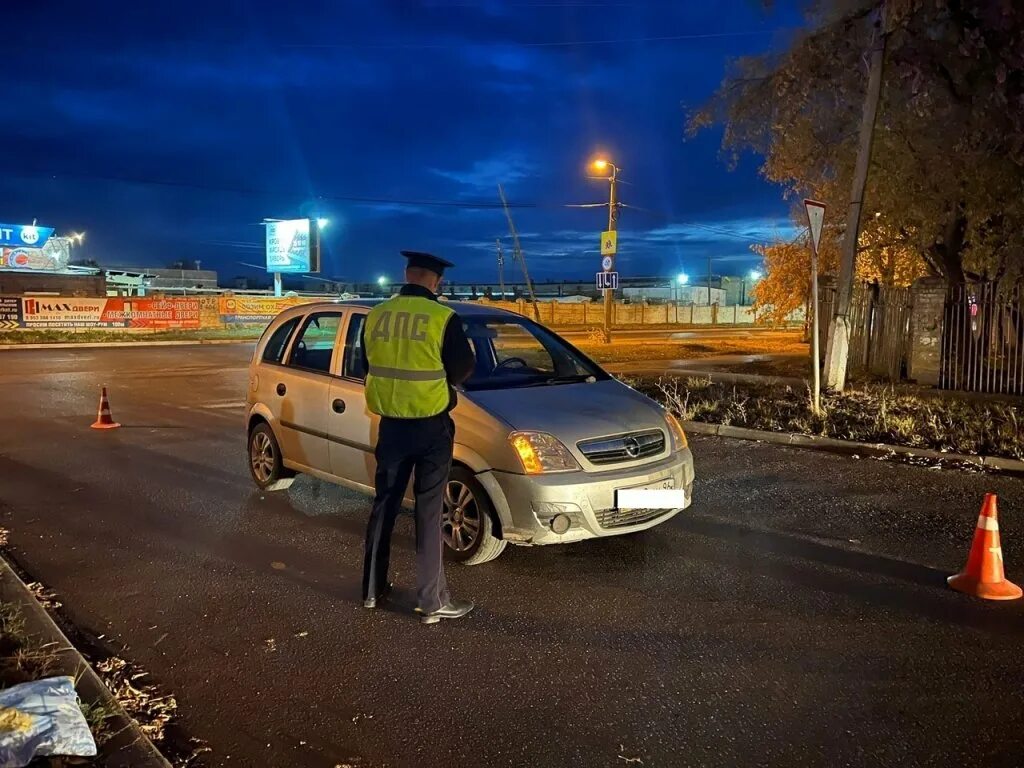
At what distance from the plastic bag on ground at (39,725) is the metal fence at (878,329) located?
44.2ft

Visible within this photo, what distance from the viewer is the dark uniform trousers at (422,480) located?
426 cm

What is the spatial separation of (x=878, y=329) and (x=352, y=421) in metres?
12.3

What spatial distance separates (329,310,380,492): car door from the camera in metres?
5.66

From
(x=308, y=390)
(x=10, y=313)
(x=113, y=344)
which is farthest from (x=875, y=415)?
(x=10, y=313)

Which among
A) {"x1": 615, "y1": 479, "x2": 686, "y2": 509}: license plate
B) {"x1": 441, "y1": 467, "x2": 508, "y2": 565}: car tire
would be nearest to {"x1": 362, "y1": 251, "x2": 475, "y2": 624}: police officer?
{"x1": 441, "y1": 467, "x2": 508, "y2": 565}: car tire

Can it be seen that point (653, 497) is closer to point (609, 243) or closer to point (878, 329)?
point (878, 329)

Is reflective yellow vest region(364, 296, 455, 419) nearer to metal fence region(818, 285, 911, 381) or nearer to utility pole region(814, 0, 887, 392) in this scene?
utility pole region(814, 0, 887, 392)

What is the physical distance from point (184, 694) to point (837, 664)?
9.67 ft

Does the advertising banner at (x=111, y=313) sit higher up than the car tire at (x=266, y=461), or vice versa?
the advertising banner at (x=111, y=313)

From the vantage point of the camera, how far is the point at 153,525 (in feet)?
20.2

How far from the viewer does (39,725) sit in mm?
2842

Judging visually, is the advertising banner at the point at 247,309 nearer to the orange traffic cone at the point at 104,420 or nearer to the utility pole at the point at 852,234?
the orange traffic cone at the point at 104,420

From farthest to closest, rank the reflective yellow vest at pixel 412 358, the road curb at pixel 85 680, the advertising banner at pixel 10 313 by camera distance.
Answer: the advertising banner at pixel 10 313
the reflective yellow vest at pixel 412 358
the road curb at pixel 85 680

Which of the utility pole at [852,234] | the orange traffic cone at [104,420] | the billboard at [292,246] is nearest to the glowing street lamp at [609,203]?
the utility pole at [852,234]
